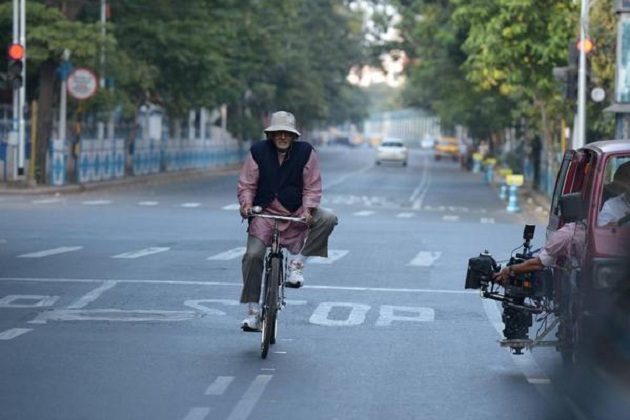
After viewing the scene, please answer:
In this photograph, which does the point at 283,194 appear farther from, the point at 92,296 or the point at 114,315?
the point at 92,296

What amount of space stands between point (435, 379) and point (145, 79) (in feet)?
138

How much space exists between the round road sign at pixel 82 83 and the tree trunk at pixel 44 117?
1.35m

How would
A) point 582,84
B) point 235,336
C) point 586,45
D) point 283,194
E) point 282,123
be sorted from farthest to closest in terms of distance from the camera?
point 582,84 → point 586,45 → point 235,336 → point 283,194 → point 282,123

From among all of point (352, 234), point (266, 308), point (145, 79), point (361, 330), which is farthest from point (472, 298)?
point (145, 79)

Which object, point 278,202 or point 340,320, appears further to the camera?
point 340,320

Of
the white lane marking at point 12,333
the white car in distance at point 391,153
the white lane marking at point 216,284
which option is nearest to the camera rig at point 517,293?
the white lane marking at point 12,333

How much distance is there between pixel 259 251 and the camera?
12.3 metres

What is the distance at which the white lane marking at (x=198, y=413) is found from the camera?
9344 millimetres

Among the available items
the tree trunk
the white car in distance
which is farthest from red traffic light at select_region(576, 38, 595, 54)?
the white car in distance

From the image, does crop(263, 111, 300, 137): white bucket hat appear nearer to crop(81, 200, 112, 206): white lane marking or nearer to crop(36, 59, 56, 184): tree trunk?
crop(81, 200, 112, 206): white lane marking

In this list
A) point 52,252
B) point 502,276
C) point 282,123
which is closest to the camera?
point 502,276

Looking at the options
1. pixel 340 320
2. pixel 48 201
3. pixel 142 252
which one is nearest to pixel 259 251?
pixel 340 320

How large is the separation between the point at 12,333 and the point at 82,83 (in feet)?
107

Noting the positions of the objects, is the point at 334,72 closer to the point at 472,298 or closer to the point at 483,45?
the point at 483,45
